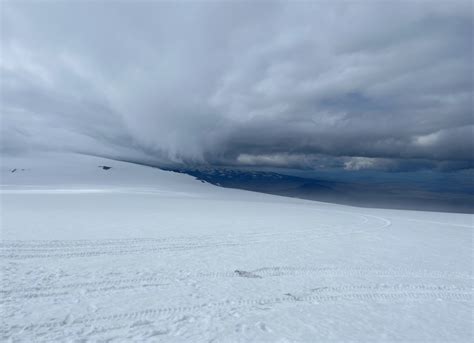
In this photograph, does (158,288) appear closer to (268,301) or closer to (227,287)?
(227,287)

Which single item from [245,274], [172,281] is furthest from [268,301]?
[172,281]

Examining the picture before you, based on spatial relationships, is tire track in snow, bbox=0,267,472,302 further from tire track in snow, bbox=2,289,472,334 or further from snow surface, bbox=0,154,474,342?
tire track in snow, bbox=2,289,472,334

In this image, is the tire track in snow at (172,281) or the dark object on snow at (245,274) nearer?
the tire track in snow at (172,281)

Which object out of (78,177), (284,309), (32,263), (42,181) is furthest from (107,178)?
(284,309)

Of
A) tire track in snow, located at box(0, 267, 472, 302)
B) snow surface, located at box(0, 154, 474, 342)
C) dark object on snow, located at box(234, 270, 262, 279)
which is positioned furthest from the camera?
dark object on snow, located at box(234, 270, 262, 279)

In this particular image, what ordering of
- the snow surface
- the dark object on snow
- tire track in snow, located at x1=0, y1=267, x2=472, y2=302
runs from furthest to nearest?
the dark object on snow
tire track in snow, located at x1=0, y1=267, x2=472, y2=302
the snow surface

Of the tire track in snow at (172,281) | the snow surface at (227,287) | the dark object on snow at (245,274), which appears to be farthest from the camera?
the dark object on snow at (245,274)

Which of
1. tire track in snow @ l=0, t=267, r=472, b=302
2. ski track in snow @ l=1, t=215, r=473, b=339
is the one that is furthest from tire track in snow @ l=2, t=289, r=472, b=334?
tire track in snow @ l=0, t=267, r=472, b=302

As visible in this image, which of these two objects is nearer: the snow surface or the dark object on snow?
the snow surface

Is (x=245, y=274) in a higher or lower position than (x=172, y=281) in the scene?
higher

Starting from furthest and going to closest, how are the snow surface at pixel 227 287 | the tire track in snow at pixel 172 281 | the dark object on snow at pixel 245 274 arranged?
the dark object on snow at pixel 245 274 → the tire track in snow at pixel 172 281 → the snow surface at pixel 227 287

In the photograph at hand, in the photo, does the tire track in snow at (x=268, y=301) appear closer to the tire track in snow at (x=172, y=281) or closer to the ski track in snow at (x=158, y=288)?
the ski track in snow at (x=158, y=288)

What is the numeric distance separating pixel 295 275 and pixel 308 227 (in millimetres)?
8760

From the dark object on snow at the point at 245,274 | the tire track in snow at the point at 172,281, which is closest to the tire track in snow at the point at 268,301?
the tire track in snow at the point at 172,281
